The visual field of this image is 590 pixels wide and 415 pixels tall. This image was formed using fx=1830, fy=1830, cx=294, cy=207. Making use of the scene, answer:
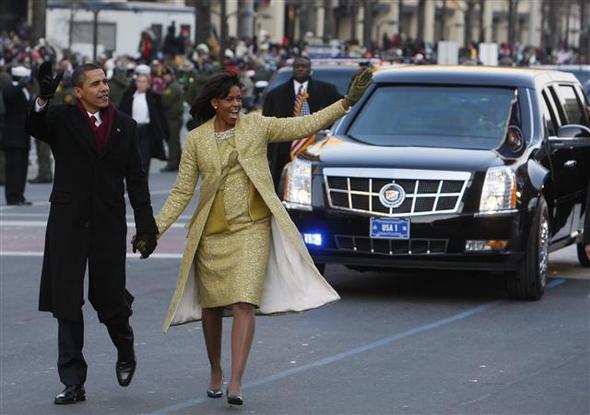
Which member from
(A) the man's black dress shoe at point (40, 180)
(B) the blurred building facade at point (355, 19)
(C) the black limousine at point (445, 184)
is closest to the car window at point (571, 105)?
(C) the black limousine at point (445, 184)

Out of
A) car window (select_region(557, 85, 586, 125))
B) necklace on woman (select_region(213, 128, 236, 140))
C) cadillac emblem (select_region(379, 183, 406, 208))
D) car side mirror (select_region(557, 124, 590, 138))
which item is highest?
necklace on woman (select_region(213, 128, 236, 140))

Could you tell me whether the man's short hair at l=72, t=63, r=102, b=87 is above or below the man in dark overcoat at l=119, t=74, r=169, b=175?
above

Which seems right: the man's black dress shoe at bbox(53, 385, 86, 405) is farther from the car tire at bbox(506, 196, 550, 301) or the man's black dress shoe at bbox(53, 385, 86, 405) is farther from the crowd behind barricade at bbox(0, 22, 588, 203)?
the crowd behind barricade at bbox(0, 22, 588, 203)

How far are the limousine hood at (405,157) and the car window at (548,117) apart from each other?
0.96m

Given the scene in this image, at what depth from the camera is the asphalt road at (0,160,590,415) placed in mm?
9133

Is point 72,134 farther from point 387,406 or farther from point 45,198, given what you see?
point 45,198

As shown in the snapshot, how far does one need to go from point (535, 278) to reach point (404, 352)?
2649 mm

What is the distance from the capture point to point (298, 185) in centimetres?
1339

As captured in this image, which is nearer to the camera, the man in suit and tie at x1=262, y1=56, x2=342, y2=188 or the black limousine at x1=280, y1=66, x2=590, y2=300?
the black limousine at x1=280, y1=66, x2=590, y2=300

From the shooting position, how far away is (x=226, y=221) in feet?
29.7

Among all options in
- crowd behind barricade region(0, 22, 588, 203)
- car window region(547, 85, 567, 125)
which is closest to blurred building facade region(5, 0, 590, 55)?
crowd behind barricade region(0, 22, 588, 203)

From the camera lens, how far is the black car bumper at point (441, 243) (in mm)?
12883

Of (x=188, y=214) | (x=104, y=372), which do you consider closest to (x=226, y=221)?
(x=104, y=372)

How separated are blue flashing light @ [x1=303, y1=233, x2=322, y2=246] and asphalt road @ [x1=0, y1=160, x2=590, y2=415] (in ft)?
1.61
